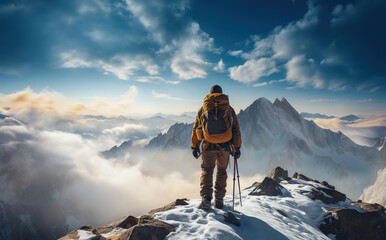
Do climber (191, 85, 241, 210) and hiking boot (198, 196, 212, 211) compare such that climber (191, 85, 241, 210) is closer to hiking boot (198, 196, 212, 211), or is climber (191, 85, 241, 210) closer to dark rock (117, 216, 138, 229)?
hiking boot (198, 196, 212, 211)

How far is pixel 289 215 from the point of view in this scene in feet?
29.4

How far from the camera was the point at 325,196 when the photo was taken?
42.7ft

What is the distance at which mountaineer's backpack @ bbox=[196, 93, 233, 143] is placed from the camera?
6.45 meters

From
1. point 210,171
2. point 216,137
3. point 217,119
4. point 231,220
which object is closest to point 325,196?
point 231,220

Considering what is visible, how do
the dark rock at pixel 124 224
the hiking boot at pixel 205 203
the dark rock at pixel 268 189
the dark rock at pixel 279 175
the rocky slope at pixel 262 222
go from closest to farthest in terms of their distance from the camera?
the rocky slope at pixel 262 222 < the dark rock at pixel 124 224 < the hiking boot at pixel 205 203 < the dark rock at pixel 268 189 < the dark rock at pixel 279 175

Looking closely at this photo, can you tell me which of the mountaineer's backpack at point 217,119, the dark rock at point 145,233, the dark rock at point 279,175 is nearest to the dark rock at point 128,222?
the dark rock at point 145,233

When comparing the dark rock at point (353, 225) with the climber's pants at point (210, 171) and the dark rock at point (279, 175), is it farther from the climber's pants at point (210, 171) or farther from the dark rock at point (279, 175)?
the dark rock at point (279, 175)

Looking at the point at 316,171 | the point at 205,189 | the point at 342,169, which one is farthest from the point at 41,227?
the point at 342,169

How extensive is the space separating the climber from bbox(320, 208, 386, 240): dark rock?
7174 millimetres

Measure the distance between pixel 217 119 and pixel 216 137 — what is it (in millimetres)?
689

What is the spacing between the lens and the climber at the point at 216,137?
21.2 feet

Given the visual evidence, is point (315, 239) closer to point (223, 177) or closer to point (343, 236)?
point (343, 236)

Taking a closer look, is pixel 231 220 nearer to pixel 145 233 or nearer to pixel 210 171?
pixel 210 171

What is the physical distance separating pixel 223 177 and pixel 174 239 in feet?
10.2
